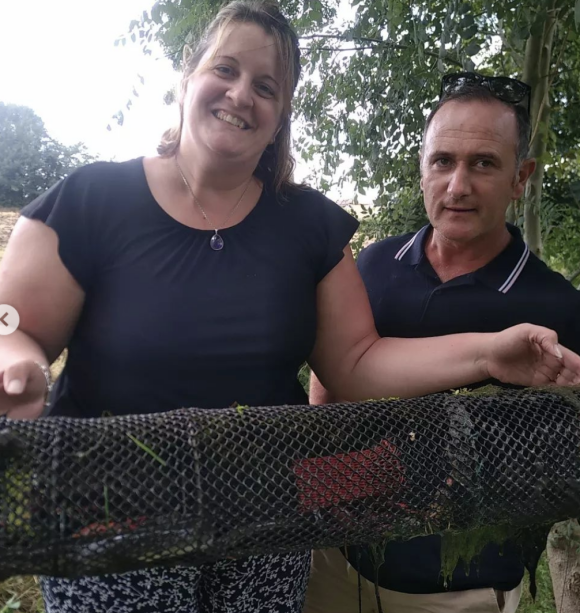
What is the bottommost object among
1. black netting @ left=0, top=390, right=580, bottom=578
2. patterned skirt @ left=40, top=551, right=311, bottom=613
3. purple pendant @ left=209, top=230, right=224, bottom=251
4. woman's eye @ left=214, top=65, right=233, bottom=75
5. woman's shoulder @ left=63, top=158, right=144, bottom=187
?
patterned skirt @ left=40, top=551, right=311, bottom=613

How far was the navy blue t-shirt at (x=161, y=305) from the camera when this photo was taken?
49.7 inches

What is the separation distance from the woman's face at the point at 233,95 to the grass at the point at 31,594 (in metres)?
1.14

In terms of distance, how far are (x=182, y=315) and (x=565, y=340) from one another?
1158mm

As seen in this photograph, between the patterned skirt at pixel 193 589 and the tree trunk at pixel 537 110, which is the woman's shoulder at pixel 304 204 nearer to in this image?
the patterned skirt at pixel 193 589

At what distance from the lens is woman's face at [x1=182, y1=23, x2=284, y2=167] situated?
140 cm

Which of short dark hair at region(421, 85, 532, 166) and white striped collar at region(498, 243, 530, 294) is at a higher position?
short dark hair at region(421, 85, 532, 166)

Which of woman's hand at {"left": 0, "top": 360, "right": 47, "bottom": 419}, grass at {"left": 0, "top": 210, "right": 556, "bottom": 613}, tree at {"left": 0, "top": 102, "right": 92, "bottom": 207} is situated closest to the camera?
woman's hand at {"left": 0, "top": 360, "right": 47, "bottom": 419}

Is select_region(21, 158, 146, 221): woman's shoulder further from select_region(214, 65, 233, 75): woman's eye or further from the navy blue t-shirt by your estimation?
select_region(214, 65, 233, 75): woman's eye

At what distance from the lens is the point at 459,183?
171cm

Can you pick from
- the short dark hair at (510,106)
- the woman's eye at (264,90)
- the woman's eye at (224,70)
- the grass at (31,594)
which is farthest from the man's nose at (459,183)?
the grass at (31,594)

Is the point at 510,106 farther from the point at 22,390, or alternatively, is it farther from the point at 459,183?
the point at 22,390

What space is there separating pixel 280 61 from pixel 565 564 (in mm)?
2576

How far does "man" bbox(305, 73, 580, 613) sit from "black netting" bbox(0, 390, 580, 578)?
1.86ft

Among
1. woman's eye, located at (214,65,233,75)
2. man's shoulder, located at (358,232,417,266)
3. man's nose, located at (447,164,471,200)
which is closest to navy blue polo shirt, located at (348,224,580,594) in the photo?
man's shoulder, located at (358,232,417,266)
